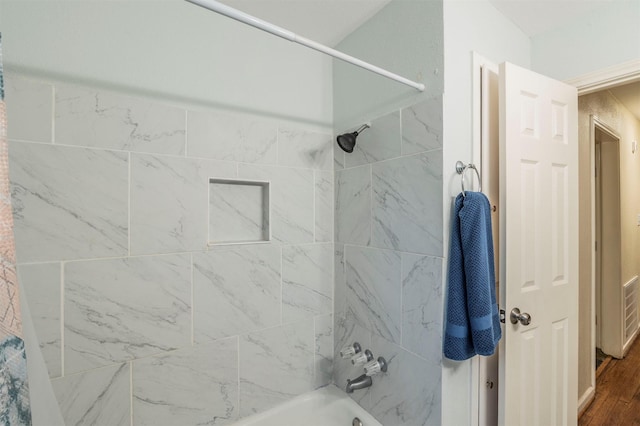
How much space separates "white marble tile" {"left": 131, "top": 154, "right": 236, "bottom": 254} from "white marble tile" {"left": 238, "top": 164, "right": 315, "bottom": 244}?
21 centimetres

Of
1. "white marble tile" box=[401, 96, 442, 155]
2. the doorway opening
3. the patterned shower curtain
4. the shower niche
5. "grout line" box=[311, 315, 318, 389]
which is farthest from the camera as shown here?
the doorway opening

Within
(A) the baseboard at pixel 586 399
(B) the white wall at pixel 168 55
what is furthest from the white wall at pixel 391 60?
(A) the baseboard at pixel 586 399

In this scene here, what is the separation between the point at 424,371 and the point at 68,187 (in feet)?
5.10

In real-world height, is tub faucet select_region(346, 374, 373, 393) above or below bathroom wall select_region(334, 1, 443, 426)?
below

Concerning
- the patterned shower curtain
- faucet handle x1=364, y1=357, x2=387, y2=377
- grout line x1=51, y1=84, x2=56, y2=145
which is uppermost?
grout line x1=51, y1=84, x2=56, y2=145

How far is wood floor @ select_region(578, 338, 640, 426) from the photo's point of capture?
6.63 ft

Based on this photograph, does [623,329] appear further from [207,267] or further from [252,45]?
[252,45]

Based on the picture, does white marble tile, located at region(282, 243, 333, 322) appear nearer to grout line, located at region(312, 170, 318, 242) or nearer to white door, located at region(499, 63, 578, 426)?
grout line, located at region(312, 170, 318, 242)

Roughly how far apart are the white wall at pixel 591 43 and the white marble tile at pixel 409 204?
0.97 metres

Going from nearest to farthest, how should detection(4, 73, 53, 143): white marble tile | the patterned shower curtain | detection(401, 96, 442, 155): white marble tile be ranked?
the patterned shower curtain < detection(4, 73, 53, 143): white marble tile < detection(401, 96, 442, 155): white marble tile

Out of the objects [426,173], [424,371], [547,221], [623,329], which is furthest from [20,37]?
[623,329]

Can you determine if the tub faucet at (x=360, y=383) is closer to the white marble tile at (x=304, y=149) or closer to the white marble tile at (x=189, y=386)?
the white marble tile at (x=189, y=386)

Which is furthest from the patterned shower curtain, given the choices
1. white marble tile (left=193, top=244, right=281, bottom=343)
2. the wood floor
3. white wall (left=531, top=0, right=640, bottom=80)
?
the wood floor

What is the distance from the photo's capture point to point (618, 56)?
1334 millimetres
